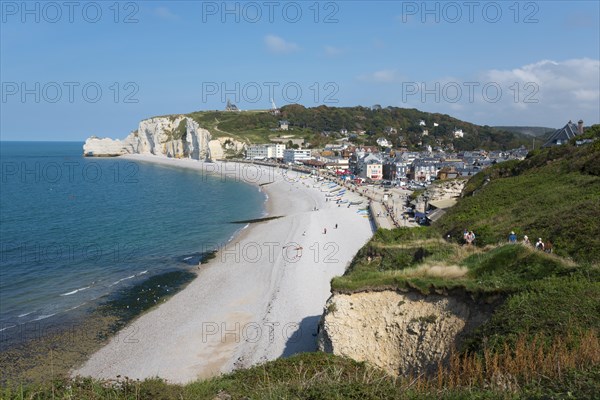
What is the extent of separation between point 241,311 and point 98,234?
80.6ft

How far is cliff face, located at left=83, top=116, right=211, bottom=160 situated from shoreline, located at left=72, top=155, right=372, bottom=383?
309ft

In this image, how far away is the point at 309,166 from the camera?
109 metres

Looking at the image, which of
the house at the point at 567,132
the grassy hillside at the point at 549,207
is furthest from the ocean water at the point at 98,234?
the house at the point at 567,132

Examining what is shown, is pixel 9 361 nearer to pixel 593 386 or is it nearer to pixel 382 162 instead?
pixel 593 386

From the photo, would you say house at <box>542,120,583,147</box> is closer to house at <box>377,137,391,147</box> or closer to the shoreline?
the shoreline

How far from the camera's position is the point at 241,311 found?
24.0 meters

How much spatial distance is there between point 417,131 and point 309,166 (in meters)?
69.1

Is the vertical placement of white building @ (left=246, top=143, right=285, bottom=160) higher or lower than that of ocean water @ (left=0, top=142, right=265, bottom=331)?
higher

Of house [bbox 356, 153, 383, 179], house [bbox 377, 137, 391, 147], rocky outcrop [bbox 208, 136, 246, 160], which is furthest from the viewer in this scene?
house [bbox 377, 137, 391, 147]

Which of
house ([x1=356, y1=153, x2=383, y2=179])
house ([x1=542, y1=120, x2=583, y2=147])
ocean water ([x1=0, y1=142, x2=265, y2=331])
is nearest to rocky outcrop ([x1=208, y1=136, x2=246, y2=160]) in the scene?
ocean water ([x1=0, y1=142, x2=265, y2=331])

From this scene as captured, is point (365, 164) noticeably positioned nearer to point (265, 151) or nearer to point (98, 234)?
point (265, 151)

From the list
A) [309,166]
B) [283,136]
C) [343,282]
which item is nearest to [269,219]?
[343,282]

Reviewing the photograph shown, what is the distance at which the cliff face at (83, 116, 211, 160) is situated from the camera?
134 metres

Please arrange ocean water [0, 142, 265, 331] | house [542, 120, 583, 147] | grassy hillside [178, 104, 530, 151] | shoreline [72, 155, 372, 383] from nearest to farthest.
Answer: shoreline [72, 155, 372, 383] < ocean water [0, 142, 265, 331] < house [542, 120, 583, 147] < grassy hillside [178, 104, 530, 151]
